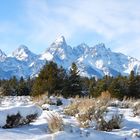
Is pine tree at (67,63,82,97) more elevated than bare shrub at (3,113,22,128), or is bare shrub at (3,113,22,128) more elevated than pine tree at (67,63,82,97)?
pine tree at (67,63,82,97)

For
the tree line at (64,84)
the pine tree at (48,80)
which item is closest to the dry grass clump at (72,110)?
the tree line at (64,84)

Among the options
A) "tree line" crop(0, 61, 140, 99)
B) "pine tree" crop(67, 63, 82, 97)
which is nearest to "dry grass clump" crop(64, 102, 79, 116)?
"tree line" crop(0, 61, 140, 99)

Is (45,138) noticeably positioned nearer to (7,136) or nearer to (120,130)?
(7,136)

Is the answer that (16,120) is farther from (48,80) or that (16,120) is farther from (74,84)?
(74,84)

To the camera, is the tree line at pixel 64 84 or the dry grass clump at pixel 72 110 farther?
the tree line at pixel 64 84

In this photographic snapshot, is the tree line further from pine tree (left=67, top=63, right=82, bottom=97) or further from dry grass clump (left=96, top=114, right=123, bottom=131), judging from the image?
dry grass clump (left=96, top=114, right=123, bottom=131)

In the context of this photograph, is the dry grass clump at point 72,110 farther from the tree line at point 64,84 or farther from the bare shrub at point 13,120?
the tree line at point 64,84

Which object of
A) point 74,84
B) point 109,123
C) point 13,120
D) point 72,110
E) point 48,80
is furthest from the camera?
point 74,84

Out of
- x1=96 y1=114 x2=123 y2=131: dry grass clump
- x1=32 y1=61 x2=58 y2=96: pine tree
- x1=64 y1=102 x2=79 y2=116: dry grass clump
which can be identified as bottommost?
x1=96 y1=114 x2=123 y2=131: dry grass clump

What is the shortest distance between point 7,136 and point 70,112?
5584 millimetres

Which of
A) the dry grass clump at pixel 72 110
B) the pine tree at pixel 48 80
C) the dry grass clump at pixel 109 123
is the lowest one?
the dry grass clump at pixel 109 123

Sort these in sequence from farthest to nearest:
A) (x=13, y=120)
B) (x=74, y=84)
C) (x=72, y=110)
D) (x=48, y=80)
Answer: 1. (x=74, y=84)
2. (x=48, y=80)
3. (x=72, y=110)
4. (x=13, y=120)

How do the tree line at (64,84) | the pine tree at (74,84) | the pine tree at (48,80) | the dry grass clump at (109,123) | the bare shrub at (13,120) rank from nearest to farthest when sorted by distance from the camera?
1. the bare shrub at (13,120)
2. the dry grass clump at (109,123)
3. the pine tree at (48,80)
4. the tree line at (64,84)
5. the pine tree at (74,84)

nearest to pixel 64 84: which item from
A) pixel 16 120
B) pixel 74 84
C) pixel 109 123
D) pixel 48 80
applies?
pixel 48 80
